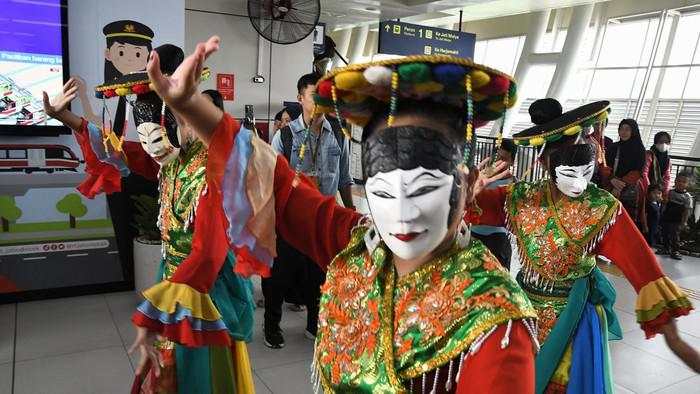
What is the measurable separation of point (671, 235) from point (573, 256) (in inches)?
206

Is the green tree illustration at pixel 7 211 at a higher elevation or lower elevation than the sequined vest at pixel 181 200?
lower

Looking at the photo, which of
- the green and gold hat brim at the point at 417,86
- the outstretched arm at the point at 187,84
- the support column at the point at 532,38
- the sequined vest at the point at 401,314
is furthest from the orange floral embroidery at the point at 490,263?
the support column at the point at 532,38

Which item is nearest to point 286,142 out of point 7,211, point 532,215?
point 532,215

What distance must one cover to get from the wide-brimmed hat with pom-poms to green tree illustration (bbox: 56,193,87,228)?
129 inches

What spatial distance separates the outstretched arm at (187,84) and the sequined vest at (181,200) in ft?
2.89

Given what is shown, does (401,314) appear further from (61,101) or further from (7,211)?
(7,211)

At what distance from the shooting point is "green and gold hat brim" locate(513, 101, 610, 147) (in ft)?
6.50

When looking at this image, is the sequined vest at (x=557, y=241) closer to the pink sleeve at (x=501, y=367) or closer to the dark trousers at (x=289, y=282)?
the pink sleeve at (x=501, y=367)

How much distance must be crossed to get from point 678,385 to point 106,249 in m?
3.77

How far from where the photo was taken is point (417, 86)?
92cm

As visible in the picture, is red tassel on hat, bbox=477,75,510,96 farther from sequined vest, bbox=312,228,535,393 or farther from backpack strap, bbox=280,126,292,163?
backpack strap, bbox=280,126,292,163

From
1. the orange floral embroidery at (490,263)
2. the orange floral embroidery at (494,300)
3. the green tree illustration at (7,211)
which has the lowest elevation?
the green tree illustration at (7,211)

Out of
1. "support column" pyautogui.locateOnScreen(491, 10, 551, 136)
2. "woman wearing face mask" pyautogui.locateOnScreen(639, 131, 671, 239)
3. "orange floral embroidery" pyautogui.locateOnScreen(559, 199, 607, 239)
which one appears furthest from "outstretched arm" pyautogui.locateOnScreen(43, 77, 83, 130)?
"support column" pyautogui.locateOnScreen(491, 10, 551, 136)

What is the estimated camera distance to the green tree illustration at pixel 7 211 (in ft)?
11.8
